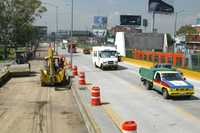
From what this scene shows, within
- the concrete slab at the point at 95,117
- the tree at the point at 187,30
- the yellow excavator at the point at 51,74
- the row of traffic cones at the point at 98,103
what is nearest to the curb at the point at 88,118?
the concrete slab at the point at 95,117

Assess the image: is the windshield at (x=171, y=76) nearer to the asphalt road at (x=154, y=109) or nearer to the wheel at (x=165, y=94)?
the wheel at (x=165, y=94)

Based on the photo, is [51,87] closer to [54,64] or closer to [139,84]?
[54,64]

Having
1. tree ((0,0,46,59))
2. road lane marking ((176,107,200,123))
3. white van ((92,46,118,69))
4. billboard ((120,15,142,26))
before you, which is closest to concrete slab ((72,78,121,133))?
road lane marking ((176,107,200,123))

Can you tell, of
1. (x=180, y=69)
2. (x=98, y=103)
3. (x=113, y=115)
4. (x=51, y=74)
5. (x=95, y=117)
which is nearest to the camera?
(x=95, y=117)

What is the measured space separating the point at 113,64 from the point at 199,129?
30.4m

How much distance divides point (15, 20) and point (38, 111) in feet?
223

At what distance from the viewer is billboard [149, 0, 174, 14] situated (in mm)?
98750

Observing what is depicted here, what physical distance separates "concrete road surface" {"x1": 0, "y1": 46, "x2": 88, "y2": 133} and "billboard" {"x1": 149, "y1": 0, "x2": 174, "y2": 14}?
239 ft

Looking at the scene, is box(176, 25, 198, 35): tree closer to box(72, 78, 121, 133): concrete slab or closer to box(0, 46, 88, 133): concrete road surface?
box(0, 46, 88, 133): concrete road surface

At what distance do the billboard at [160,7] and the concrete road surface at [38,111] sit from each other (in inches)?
2869

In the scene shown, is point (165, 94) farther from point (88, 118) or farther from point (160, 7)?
point (160, 7)

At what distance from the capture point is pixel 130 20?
135m

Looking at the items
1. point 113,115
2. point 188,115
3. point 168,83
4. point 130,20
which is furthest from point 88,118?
point 130,20

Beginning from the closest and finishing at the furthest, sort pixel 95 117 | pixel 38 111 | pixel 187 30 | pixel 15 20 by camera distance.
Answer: pixel 95 117, pixel 38 111, pixel 15 20, pixel 187 30
